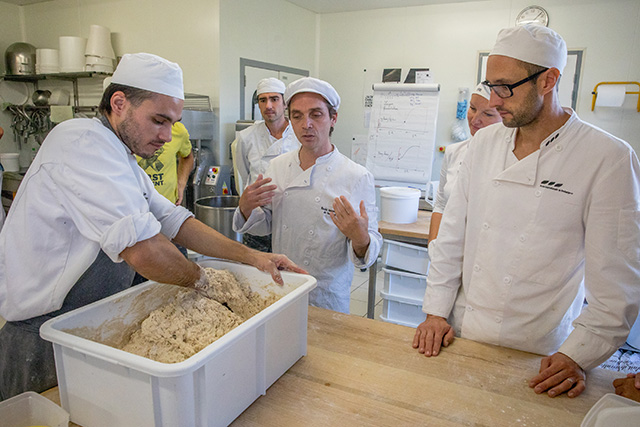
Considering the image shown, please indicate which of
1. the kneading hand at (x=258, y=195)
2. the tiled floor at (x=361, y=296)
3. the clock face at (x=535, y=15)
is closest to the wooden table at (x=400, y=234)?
the tiled floor at (x=361, y=296)

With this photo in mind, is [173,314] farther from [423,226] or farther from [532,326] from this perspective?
[423,226]

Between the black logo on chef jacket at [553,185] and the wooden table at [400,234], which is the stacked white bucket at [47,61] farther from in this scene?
the black logo on chef jacket at [553,185]

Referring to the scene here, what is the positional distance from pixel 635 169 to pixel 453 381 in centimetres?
76

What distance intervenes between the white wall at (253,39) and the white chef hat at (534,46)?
2.89 m

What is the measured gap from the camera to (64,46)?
4.16 m

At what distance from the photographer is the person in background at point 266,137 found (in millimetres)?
3078

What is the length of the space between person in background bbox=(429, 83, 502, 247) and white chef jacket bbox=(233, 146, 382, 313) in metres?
0.51

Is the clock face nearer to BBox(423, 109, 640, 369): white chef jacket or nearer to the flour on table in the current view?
BBox(423, 109, 640, 369): white chef jacket

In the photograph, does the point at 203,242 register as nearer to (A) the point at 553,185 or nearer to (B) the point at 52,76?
(A) the point at 553,185

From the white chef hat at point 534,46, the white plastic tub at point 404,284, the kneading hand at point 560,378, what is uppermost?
the white chef hat at point 534,46

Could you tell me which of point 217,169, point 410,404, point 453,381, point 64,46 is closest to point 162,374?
point 410,404

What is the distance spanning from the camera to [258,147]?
3.21m

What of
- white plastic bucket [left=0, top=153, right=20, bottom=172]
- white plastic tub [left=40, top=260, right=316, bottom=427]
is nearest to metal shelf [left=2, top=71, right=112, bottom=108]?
white plastic bucket [left=0, top=153, right=20, bottom=172]

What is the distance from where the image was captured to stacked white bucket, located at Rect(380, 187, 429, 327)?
2.74m
